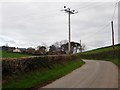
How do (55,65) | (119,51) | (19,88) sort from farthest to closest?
1. (119,51)
2. (55,65)
3. (19,88)

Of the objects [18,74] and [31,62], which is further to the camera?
[31,62]

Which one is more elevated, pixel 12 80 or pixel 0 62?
pixel 0 62

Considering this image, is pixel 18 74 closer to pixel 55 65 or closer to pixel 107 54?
pixel 55 65

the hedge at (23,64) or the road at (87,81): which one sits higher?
the hedge at (23,64)

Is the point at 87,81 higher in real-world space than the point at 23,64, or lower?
lower

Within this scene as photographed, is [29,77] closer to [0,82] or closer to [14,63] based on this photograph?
[14,63]

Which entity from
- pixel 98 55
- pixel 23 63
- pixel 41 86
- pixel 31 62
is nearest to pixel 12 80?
pixel 41 86

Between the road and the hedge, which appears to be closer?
the road

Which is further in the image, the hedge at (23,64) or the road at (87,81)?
the hedge at (23,64)

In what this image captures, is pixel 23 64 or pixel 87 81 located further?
pixel 23 64

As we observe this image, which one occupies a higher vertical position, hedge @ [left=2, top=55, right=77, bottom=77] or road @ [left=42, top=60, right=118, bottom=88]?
hedge @ [left=2, top=55, right=77, bottom=77]

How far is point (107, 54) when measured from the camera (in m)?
74.1

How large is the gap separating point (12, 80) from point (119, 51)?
133ft

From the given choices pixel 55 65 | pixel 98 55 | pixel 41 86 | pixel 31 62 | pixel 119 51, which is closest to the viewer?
pixel 41 86
